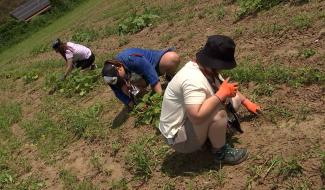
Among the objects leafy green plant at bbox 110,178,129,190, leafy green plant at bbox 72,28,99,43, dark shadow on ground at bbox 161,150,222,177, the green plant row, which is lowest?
the green plant row

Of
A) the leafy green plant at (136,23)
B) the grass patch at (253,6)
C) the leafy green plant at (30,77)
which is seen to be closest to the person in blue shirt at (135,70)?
the grass patch at (253,6)

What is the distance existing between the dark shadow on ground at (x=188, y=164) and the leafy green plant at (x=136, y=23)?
598 centimetres

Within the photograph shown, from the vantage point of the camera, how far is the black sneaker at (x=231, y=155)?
4.90 meters

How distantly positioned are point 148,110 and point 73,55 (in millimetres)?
3725

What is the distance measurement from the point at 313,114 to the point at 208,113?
1365 mm

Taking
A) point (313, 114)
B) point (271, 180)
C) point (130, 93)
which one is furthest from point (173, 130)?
point (130, 93)

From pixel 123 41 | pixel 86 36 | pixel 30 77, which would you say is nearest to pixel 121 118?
pixel 123 41

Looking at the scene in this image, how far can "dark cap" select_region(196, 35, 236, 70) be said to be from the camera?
457cm

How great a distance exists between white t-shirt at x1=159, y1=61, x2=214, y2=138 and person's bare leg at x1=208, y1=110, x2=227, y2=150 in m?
0.22

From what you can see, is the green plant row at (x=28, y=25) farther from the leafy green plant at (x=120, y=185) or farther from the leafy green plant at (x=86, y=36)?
the leafy green plant at (x=120, y=185)

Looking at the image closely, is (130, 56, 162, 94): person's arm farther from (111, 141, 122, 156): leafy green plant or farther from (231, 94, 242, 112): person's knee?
(231, 94, 242, 112): person's knee

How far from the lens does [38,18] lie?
2256cm

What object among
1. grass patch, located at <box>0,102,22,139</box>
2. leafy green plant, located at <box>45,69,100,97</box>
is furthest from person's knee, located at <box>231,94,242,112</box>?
grass patch, located at <box>0,102,22,139</box>

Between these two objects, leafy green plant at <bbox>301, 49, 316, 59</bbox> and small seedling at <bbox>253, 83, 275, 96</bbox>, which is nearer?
small seedling at <bbox>253, 83, 275, 96</bbox>
